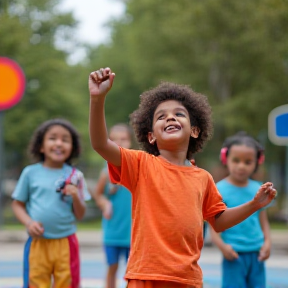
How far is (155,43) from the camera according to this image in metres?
24.8

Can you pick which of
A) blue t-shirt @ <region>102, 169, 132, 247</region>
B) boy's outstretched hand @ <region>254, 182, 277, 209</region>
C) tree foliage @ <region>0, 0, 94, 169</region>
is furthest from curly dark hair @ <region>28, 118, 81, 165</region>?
tree foliage @ <region>0, 0, 94, 169</region>

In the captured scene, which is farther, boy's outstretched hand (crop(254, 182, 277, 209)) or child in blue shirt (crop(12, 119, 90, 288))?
child in blue shirt (crop(12, 119, 90, 288))

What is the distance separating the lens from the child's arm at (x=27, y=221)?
544 centimetres

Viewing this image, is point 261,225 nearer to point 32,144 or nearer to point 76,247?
point 76,247

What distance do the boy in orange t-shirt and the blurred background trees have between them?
1082cm

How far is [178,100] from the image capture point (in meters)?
3.94

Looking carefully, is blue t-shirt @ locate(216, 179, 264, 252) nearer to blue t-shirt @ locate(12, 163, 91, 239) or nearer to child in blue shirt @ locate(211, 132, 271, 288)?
child in blue shirt @ locate(211, 132, 271, 288)

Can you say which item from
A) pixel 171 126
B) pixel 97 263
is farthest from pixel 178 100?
pixel 97 263

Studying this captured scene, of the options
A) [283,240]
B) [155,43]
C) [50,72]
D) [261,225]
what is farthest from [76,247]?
[155,43]

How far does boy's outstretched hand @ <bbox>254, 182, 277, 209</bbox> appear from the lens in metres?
3.75

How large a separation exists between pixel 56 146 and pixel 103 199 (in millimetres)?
1454

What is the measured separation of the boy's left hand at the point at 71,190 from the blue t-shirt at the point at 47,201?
8 cm

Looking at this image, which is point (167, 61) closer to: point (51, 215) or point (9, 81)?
point (9, 81)

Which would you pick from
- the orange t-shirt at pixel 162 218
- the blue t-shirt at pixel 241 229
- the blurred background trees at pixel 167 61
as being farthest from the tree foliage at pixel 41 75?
the orange t-shirt at pixel 162 218
